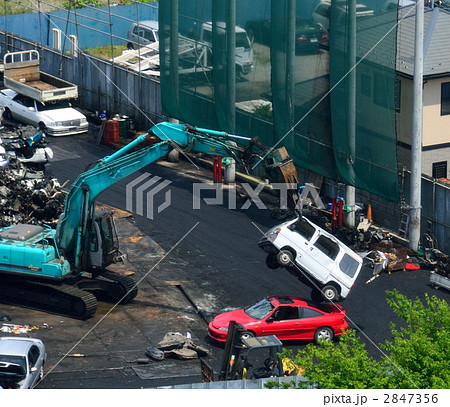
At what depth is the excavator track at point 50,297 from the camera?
24.4m

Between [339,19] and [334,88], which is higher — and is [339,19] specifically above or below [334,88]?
above

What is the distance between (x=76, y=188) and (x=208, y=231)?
21.6 feet

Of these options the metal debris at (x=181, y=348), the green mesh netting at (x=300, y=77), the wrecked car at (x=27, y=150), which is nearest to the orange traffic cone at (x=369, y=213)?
the green mesh netting at (x=300, y=77)

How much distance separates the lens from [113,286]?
25.5m

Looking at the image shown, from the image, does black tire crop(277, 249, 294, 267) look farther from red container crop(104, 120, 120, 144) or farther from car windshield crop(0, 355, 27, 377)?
red container crop(104, 120, 120, 144)

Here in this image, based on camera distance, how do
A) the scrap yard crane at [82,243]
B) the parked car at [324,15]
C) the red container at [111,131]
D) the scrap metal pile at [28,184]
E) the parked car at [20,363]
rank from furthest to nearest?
1. the red container at [111,131]
2. the scrap metal pile at [28,184]
3. the parked car at [324,15]
4. the scrap yard crane at [82,243]
5. the parked car at [20,363]

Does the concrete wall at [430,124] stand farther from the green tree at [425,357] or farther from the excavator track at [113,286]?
the green tree at [425,357]

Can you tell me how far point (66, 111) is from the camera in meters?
39.2

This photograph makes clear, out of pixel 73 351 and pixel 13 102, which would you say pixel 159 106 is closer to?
pixel 13 102

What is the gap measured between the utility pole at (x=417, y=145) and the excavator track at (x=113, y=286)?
8587mm

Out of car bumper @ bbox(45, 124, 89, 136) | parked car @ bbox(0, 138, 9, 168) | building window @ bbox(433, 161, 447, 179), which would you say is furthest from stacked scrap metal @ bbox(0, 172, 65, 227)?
building window @ bbox(433, 161, 447, 179)

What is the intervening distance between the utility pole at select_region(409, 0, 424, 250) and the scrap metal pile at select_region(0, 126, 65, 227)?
10.8 metres

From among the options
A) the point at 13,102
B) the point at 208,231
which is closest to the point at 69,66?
the point at 13,102

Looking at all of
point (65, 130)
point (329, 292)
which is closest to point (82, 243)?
point (329, 292)
